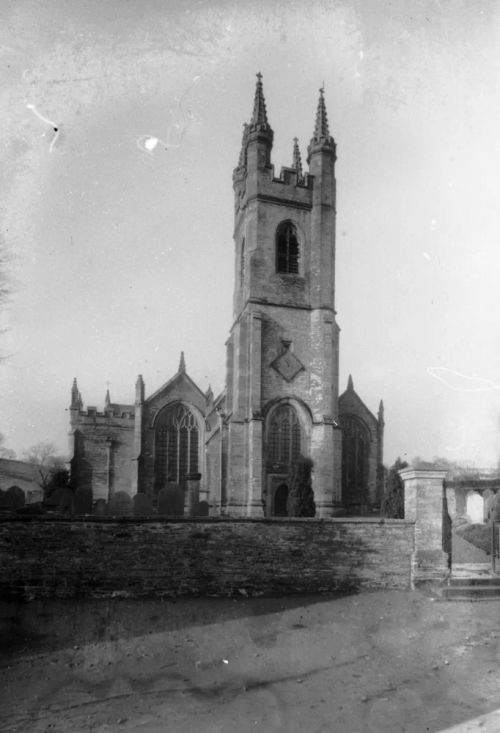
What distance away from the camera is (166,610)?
30.7ft

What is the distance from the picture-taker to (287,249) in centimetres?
2852

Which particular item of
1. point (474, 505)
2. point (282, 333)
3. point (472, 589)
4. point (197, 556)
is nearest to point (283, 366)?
point (282, 333)

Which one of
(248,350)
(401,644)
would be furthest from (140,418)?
(401,644)

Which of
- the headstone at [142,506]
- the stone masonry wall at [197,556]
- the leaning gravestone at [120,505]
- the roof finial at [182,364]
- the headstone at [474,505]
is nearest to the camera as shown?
the stone masonry wall at [197,556]

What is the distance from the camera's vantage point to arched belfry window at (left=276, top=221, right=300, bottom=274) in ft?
92.9

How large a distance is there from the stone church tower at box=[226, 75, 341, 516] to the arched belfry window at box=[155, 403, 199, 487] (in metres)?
9.04

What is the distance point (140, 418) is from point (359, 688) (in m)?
29.6

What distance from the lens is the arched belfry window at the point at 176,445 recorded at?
34938mm

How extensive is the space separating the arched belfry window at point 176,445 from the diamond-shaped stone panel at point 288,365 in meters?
11.3

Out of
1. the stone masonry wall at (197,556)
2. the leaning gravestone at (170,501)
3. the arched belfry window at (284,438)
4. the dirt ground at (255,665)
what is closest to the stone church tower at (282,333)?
the arched belfry window at (284,438)

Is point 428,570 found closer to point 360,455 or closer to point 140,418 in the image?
point 360,455

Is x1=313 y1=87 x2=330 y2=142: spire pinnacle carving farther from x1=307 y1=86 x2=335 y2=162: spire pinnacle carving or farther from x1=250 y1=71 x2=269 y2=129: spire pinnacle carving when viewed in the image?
x1=250 y1=71 x2=269 y2=129: spire pinnacle carving

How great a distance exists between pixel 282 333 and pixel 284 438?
5265 mm

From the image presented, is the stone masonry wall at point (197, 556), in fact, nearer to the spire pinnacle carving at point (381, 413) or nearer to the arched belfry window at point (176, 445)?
the spire pinnacle carving at point (381, 413)
